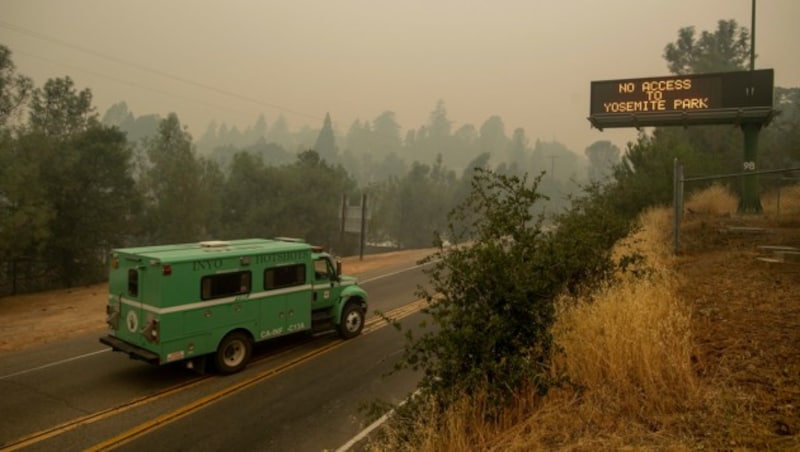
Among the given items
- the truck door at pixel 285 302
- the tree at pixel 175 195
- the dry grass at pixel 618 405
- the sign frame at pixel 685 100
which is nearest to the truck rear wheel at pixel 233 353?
the truck door at pixel 285 302

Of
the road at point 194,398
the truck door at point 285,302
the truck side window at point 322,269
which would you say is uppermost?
the truck side window at point 322,269

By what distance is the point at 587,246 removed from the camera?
32.7 feet

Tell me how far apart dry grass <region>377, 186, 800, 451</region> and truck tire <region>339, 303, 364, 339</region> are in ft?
24.0

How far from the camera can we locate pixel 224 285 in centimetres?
1059

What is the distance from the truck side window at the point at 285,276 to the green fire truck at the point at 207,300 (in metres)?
0.02

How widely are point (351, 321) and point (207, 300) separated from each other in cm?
451

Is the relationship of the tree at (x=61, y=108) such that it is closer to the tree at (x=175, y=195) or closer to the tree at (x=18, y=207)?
the tree at (x=175, y=195)

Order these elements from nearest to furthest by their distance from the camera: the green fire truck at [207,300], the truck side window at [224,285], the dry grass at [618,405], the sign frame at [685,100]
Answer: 1. the dry grass at [618,405]
2. the green fire truck at [207,300]
3. the truck side window at [224,285]
4. the sign frame at [685,100]

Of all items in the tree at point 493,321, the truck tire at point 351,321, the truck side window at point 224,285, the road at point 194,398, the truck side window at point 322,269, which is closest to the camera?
the tree at point 493,321

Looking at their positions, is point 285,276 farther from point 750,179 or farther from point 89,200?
point 89,200

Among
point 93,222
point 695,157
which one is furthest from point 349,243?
point 695,157

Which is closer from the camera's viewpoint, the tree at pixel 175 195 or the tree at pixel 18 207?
the tree at pixel 18 207

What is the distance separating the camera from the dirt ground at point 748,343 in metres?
4.57

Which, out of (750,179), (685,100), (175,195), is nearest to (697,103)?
(685,100)
